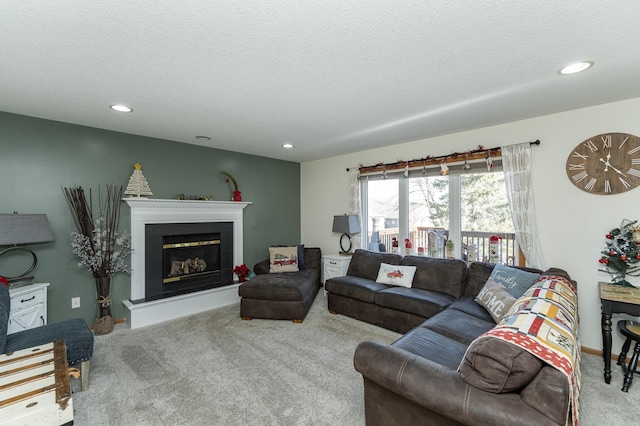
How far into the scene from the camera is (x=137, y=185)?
3.72m

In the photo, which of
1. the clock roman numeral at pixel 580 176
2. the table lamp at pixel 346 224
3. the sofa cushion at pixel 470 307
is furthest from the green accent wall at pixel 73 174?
the clock roman numeral at pixel 580 176

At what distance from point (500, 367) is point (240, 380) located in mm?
2012

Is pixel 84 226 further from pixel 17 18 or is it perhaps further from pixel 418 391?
pixel 418 391

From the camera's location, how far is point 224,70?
207 cm

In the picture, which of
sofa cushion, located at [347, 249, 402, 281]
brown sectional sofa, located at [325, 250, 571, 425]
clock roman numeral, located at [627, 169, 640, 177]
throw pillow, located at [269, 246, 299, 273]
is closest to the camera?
brown sectional sofa, located at [325, 250, 571, 425]

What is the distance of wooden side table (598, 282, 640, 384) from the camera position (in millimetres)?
2260

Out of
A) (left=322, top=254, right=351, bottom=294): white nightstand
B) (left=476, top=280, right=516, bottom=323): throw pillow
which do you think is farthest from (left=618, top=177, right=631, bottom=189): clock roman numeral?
(left=322, top=254, right=351, bottom=294): white nightstand

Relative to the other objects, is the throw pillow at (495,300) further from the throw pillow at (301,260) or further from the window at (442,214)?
the throw pillow at (301,260)

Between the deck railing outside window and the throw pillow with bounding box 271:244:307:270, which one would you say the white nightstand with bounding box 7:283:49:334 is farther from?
the deck railing outside window

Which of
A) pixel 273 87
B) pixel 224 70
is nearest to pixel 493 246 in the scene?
pixel 273 87

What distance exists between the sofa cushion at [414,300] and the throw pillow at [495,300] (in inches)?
15.5

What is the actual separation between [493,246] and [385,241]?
1.62 metres

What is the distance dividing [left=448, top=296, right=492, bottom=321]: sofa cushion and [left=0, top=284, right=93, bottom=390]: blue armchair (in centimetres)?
327

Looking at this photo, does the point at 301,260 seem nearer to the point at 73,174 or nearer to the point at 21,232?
the point at 73,174
